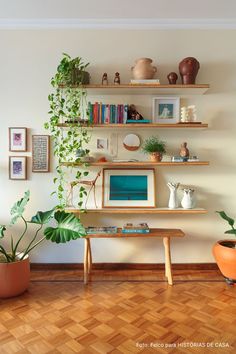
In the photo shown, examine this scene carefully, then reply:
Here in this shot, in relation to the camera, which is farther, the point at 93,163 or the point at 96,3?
the point at 93,163

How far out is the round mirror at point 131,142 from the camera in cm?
258

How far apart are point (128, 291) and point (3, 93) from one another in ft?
7.70

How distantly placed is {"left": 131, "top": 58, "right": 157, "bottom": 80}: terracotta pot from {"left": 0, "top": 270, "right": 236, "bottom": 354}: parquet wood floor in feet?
6.63

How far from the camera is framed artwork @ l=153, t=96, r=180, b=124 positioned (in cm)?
255

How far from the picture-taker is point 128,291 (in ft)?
7.29

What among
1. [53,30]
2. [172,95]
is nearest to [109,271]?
[172,95]

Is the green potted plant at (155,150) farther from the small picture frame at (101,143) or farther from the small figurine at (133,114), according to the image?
the small picture frame at (101,143)

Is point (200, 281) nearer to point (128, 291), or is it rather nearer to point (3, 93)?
point (128, 291)

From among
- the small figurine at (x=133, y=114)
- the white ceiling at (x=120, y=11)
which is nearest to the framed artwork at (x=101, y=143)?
the small figurine at (x=133, y=114)

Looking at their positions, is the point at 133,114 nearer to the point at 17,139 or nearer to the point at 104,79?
the point at 104,79

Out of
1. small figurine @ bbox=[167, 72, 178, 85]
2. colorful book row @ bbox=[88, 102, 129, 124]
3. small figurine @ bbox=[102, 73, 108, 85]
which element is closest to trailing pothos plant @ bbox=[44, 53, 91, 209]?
colorful book row @ bbox=[88, 102, 129, 124]

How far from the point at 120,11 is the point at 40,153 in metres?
1.62

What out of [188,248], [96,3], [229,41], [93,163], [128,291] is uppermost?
[96,3]

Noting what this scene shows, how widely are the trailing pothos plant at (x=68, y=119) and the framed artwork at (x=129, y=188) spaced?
0.26m
